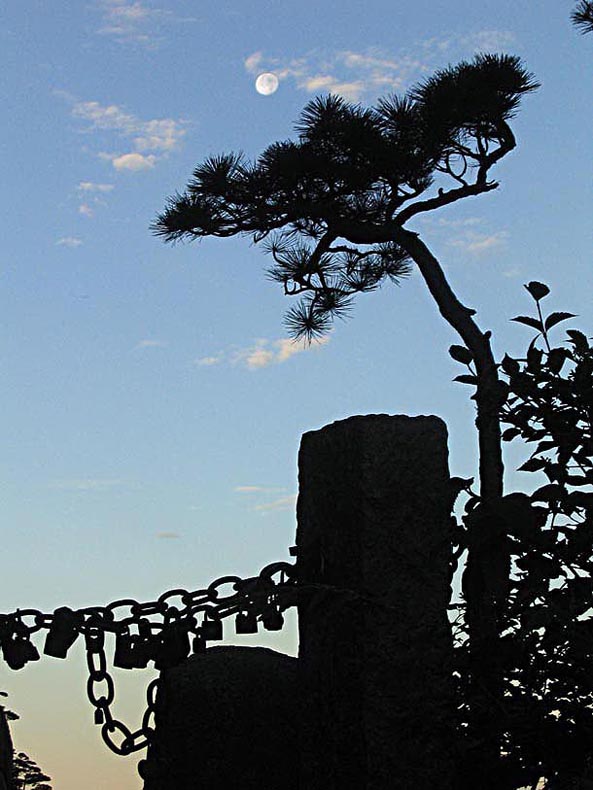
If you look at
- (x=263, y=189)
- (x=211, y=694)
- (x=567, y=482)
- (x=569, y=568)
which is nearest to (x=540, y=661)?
(x=569, y=568)

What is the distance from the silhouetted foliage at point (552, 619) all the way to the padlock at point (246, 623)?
1.78ft

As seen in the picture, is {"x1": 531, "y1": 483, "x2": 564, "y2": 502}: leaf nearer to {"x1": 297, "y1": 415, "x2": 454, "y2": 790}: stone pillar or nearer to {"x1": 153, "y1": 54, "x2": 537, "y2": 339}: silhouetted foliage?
{"x1": 297, "y1": 415, "x2": 454, "y2": 790}: stone pillar

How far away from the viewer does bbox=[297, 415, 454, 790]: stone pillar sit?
2.80 meters

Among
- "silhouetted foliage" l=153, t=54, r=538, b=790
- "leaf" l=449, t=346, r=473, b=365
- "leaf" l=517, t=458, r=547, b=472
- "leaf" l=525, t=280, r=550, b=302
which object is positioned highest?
"silhouetted foliage" l=153, t=54, r=538, b=790

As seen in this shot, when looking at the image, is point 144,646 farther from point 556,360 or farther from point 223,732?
point 556,360

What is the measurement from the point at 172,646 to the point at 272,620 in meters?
0.28

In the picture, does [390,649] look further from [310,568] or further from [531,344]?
[531,344]

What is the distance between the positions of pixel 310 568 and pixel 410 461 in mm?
414

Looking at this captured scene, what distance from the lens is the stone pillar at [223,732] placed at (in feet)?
9.73

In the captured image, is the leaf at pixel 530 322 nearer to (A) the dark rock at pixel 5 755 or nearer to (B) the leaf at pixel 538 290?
(B) the leaf at pixel 538 290

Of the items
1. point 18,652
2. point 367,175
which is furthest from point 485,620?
point 367,175

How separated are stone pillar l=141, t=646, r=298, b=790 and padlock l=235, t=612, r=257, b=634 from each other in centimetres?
20

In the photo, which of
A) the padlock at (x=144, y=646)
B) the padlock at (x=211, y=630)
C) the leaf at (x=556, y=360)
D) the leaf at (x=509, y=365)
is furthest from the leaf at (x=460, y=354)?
the padlock at (x=144, y=646)

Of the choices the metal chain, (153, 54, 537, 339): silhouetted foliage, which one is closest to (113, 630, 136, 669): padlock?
the metal chain
